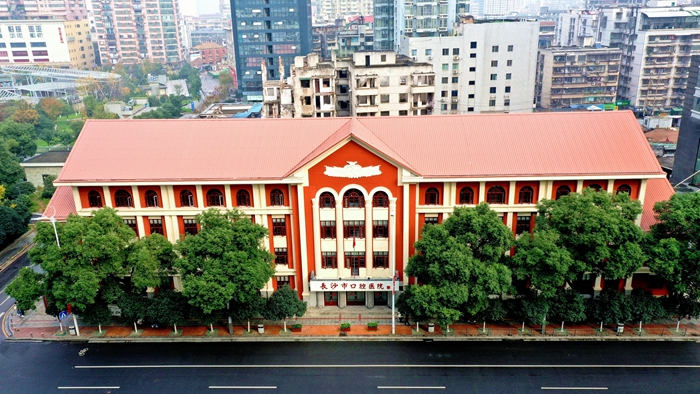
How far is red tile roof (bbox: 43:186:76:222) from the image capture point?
42.6 metres

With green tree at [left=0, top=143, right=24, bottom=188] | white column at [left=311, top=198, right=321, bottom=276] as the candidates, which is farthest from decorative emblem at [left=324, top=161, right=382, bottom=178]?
green tree at [left=0, top=143, right=24, bottom=188]

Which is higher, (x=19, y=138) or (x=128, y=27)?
(x=128, y=27)

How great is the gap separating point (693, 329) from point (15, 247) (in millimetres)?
65215

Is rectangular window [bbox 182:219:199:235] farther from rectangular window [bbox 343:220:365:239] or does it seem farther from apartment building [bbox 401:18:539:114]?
apartment building [bbox 401:18:539:114]

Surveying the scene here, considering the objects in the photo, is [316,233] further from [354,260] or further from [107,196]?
[107,196]

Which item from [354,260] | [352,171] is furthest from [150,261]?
[352,171]

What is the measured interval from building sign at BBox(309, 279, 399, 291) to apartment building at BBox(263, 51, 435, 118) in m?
34.5

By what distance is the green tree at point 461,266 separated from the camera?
116 ft

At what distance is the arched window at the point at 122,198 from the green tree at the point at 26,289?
7.59m

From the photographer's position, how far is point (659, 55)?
106 metres

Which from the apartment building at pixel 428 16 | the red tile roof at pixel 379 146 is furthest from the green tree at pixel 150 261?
the apartment building at pixel 428 16

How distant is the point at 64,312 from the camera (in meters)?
39.2

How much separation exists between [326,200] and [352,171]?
323 cm

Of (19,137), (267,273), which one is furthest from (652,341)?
(19,137)
